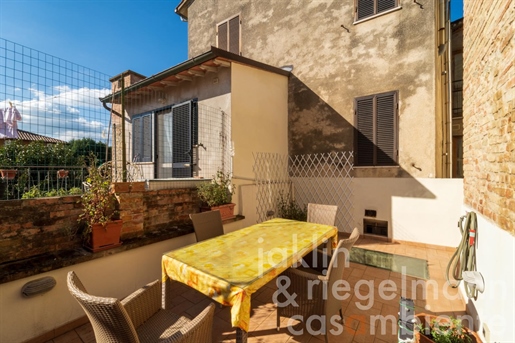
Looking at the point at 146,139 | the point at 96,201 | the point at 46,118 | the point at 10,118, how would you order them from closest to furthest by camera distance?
the point at 96,201 < the point at 10,118 < the point at 46,118 < the point at 146,139

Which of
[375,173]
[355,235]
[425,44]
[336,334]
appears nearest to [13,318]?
[336,334]

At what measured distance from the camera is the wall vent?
15.4ft

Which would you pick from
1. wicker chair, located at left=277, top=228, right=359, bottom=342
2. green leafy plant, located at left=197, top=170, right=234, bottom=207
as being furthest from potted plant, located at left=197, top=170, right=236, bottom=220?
wicker chair, located at left=277, top=228, right=359, bottom=342

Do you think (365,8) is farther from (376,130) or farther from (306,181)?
(306,181)

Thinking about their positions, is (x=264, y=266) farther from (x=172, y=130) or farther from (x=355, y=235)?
(x=172, y=130)

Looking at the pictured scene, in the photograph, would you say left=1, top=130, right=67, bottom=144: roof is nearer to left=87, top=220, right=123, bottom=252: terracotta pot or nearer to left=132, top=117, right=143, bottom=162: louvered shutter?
left=87, top=220, right=123, bottom=252: terracotta pot

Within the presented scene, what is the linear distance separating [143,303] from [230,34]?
7.18 m

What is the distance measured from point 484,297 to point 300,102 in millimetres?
4666

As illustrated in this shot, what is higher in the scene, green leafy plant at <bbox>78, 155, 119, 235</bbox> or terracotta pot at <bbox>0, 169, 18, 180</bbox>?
terracotta pot at <bbox>0, 169, 18, 180</bbox>

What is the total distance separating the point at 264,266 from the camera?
174 cm

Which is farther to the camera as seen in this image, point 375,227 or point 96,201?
point 375,227

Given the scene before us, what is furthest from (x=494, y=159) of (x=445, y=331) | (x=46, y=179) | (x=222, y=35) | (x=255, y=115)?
(x=222, y=35)

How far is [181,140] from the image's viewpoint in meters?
5.09

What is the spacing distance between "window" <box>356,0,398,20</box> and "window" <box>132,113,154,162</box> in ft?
17.4
